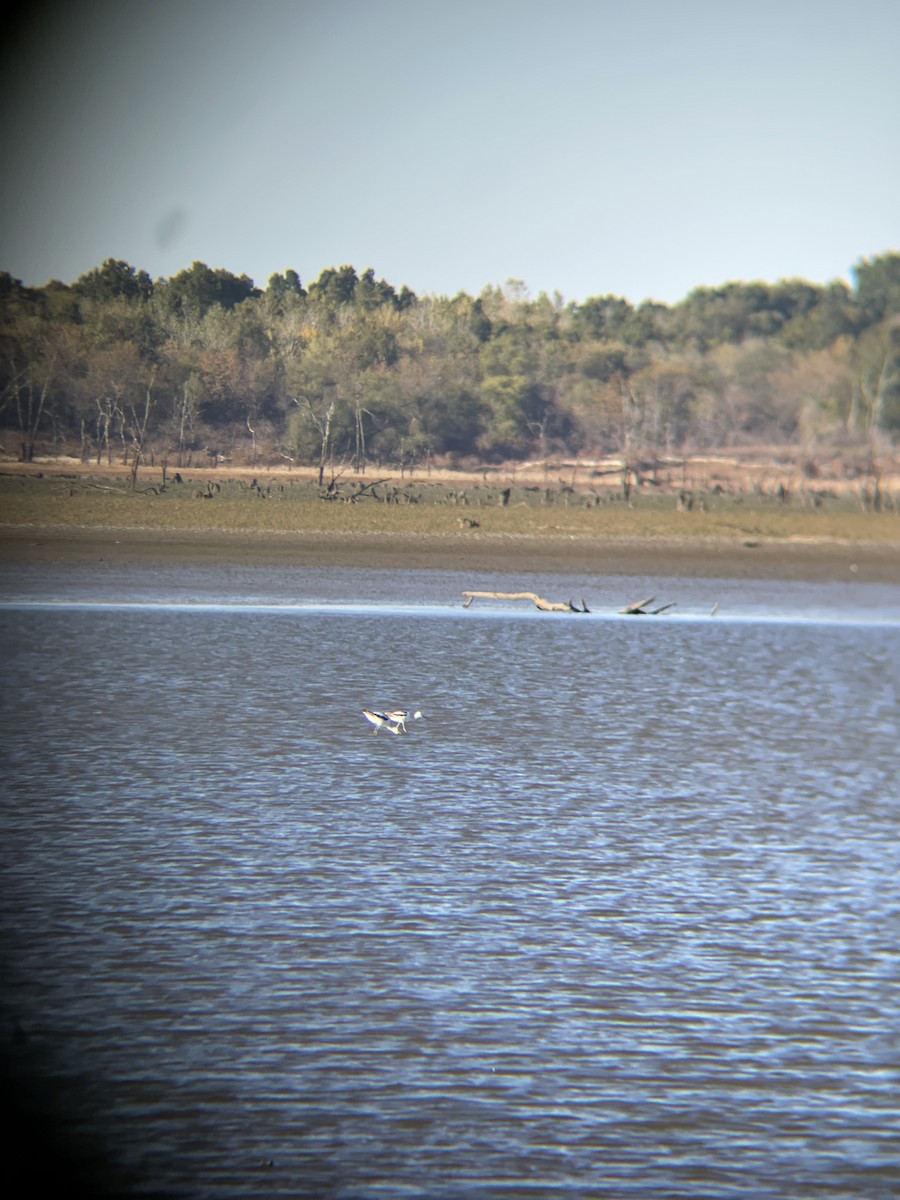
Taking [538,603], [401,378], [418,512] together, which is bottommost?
[538,603]

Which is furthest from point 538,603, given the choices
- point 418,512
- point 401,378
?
point 401,378

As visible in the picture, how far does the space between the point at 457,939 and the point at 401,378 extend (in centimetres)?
7053

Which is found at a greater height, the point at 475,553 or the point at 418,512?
the point at 418,512

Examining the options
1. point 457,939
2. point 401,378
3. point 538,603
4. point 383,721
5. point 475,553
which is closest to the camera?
point 457,939

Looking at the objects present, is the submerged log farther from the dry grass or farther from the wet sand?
the dry grass

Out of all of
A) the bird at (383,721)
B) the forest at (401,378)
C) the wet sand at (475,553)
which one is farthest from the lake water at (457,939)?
the forest at (401,378)

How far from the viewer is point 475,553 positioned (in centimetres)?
3866

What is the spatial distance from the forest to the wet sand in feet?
60.4

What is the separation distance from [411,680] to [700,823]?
7680 mm

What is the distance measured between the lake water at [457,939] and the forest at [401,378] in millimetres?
47205

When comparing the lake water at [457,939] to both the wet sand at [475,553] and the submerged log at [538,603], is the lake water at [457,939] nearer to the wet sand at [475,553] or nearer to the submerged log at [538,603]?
the submerged log at [538,603]

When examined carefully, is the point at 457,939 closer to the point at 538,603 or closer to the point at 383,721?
the point at 383,721

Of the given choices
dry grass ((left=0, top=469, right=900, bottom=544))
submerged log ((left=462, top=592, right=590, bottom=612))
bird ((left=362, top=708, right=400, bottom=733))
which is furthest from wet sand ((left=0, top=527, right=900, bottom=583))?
bird ((left=362, top=708, right=400, bottom=733))

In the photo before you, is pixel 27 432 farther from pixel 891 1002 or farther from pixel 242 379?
pixel 891 1002
